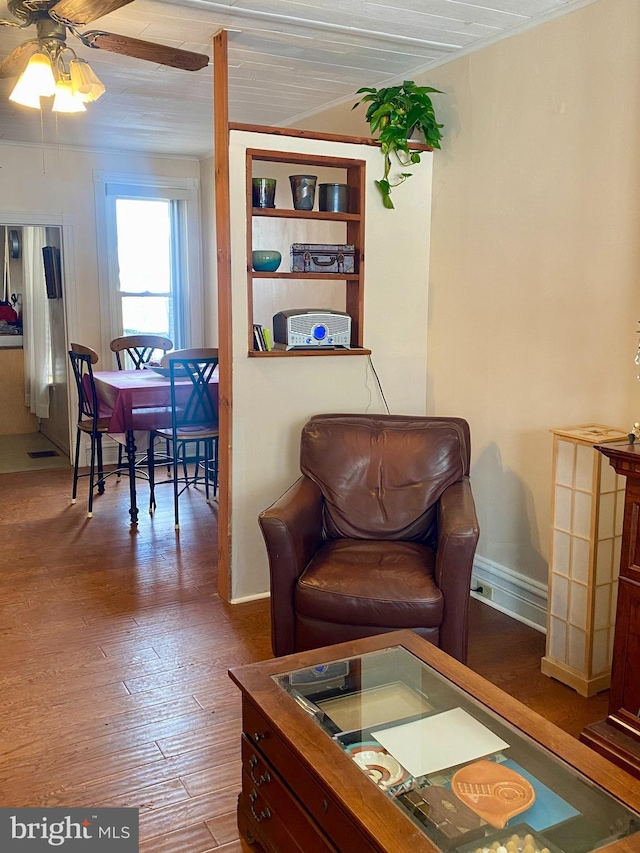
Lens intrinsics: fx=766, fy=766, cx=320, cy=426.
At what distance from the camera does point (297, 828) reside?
5.51ft

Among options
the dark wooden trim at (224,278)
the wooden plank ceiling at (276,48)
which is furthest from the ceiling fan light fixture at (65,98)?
the dark wooden trim at (224,278)

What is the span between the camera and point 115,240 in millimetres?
6137

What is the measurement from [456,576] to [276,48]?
2437mm

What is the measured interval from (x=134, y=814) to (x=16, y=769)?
44 centimetres

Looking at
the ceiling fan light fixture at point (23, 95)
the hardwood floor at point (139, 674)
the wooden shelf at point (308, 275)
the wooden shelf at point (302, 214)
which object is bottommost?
the hardwood floor at point (139, 674)

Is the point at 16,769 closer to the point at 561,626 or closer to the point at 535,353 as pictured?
the point at 561,626

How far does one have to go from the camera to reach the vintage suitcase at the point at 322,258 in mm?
3425

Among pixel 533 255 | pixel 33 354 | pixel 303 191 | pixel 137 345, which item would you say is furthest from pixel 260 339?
pixel 33 354

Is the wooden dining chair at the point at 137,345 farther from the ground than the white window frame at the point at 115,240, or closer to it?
closer to it

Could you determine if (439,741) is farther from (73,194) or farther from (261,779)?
(73,194)

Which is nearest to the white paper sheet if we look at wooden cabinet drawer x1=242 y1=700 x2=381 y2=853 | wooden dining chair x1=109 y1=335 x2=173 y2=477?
wooden cabinet drawer x1=242 y1=700 x2=381 y2=853

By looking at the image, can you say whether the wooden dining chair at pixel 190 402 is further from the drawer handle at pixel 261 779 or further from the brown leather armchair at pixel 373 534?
the drawer handle at pixel 261 779

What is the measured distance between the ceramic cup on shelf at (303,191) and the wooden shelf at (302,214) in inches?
2.2

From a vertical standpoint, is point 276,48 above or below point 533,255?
above
